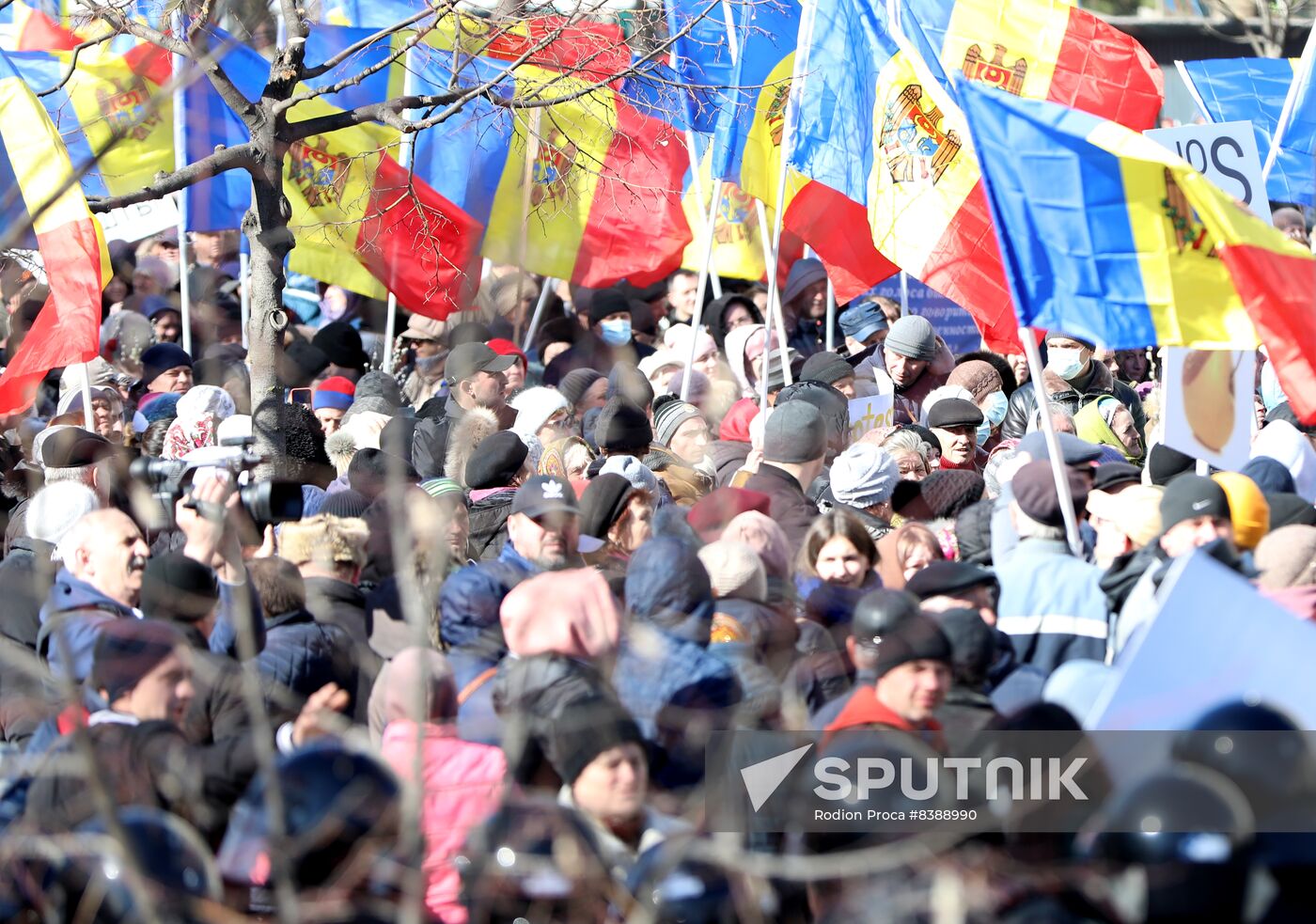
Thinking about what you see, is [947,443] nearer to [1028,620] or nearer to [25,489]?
[1028,620]

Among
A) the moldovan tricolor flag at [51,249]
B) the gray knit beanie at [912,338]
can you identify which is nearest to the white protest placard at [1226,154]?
the gray knit beanie at [912,338]

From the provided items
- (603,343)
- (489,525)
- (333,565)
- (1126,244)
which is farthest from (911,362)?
(333,565)

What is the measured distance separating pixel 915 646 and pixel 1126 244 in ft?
8.15

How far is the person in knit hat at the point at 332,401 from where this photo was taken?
29.0 feet

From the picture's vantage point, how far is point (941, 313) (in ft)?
36.1

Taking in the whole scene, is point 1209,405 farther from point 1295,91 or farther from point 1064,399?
point 1295,91

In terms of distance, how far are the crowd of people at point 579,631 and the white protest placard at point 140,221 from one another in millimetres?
2712

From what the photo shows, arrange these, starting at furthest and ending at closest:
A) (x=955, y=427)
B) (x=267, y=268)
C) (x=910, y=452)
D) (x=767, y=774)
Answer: (x=267, y=268) < (x=955, y=427) < (x=910, y=452) < (x=767, y=774)

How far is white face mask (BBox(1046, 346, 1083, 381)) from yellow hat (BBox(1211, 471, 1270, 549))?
322cm

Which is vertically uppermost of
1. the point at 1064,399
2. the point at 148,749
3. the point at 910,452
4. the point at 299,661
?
the point at 148,749

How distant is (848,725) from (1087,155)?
288cm

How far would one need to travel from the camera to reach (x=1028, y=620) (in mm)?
5070

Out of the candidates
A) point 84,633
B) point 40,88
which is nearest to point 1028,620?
point 84,633

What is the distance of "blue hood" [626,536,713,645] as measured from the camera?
15.2ft
